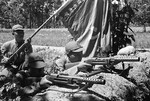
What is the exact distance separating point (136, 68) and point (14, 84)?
10.1ft

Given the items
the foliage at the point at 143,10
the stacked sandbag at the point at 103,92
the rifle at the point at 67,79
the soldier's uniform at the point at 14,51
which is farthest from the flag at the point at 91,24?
the foliage at the point at 143,10

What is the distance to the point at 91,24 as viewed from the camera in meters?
8.64

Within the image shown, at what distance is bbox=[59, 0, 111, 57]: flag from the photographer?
8539 millimetres

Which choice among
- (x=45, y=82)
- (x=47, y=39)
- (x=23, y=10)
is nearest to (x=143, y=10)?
(x=47, y=39)

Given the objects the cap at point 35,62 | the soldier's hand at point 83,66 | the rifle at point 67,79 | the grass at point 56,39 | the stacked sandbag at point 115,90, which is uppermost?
the grass at point 56,39

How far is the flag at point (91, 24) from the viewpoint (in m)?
8.54

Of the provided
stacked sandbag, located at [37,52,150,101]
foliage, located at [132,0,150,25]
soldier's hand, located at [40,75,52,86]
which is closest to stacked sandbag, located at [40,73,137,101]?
stacked sandbag, located at [37,52,150,101]

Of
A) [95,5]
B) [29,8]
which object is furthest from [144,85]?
[29,8]

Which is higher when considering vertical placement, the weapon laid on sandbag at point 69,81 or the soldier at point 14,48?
the soldier at point 14,48

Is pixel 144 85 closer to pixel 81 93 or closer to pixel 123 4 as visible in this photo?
pixel 81 93

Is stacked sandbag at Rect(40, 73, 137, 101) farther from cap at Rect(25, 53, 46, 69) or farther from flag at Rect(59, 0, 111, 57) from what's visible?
flag at Rect(59, 0, 111, 57)

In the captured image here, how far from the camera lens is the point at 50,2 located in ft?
203

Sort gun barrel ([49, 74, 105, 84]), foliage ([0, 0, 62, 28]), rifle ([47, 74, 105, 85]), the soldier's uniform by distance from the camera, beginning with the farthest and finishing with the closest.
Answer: foliage ([0, 0, 62, 28])
the soldier's uniform
rifle ([47, 74, 105, 85])
gun barrel ([49, 74, 105, 84])

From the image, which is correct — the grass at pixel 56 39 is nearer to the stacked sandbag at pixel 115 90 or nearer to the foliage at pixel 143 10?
the stacked sandbag at pixel 115 90
